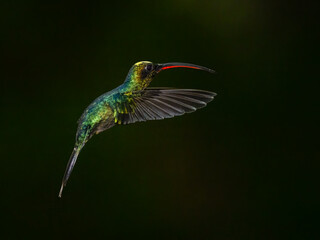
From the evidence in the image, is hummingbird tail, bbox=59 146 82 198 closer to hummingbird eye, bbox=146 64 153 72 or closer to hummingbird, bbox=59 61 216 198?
hummingbird, bbox=59 61 216 198

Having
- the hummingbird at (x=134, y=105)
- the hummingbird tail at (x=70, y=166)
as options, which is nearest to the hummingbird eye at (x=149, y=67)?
the hummingbird at (x=134, y=105)

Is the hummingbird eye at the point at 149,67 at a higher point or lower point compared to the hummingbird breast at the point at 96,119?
higher

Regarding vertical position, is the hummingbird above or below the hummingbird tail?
above

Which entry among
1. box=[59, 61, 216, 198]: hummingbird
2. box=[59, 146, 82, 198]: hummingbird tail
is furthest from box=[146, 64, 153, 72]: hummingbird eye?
box=[59, 146, 82, 198]: hummingbird tail

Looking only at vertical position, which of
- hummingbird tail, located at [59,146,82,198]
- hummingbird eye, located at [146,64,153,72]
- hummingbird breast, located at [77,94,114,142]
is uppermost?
hummingbird eye, located at [146,64,153,72]

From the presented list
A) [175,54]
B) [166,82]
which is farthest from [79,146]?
[175,54]

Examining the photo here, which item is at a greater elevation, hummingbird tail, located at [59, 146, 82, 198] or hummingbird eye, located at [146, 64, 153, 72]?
hummingbird eye, located at [146, 64, 153, 72]

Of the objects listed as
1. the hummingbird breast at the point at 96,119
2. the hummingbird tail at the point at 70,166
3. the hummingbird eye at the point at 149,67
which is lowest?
the hummingbird tail at the point at 70,166

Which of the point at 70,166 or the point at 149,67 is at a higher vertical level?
the point at 149,67

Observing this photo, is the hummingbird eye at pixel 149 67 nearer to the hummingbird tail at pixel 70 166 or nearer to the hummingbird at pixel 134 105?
the hummingbird at pixel 134 105
